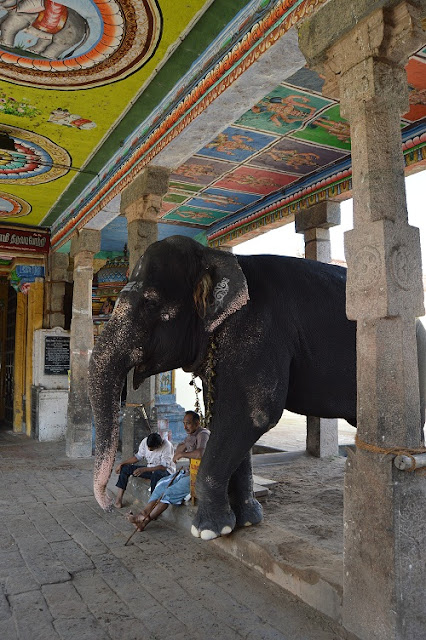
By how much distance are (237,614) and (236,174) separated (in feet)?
18.2

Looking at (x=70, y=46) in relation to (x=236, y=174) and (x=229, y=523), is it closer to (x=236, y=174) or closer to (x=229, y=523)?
(x=236, y=174)

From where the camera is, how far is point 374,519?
8.21 feet

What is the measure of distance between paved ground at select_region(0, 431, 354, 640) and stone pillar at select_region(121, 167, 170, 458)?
1181 millimetres

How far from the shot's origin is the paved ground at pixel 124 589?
2.79 m

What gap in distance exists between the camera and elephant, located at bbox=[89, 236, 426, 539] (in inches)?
135

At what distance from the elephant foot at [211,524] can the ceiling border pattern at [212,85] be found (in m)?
3.26

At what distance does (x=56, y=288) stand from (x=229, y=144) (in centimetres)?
572

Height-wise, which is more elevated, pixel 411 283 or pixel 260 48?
pixel 260 48

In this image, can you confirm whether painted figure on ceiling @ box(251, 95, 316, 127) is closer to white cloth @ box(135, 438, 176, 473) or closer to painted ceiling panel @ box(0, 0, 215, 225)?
painted ceiling panel @ box(0, 0, 215, 225)

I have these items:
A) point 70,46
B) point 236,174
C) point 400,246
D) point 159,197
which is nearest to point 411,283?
point 400,246

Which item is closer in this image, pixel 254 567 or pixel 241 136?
pixel 254 567

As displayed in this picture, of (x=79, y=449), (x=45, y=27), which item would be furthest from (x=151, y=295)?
(x=79, y=449)

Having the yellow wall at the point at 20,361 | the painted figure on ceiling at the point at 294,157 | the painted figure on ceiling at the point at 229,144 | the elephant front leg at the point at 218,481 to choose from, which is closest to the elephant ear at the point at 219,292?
the elephant front leg at the point at 218,481

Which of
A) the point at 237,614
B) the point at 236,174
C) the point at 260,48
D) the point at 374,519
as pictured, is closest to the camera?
the point at 374,519
